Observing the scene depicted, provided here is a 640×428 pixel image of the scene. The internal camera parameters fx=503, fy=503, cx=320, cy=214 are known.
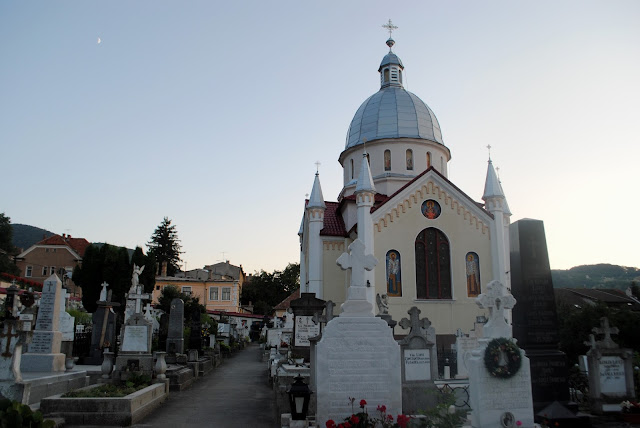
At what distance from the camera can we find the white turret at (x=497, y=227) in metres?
25.4

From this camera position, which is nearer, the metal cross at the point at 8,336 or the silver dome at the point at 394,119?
the metal cross at the point at 8,336

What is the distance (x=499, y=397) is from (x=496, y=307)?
154 centimetres

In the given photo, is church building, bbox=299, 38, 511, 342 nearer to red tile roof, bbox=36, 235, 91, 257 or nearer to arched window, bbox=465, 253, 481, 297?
arched window, bbox=465, 253, 481, 297

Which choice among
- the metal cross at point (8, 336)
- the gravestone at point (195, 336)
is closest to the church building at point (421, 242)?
the gravestone at point (195, 336)

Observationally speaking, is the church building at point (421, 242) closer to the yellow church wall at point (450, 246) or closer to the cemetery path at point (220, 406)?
the yellow church wall at point (450, 246)

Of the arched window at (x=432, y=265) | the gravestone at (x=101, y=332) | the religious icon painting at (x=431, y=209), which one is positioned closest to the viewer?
the gravestone at (x=101, y=332)

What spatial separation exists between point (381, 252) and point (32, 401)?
1728 centimetres

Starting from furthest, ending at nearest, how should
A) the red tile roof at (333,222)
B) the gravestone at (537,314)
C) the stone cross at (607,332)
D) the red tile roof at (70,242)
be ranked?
1. the red tile roof at (70,242)
2. the red tile roof at (333,222)
3. the stone cross at (607,332)
4. the gravestone at (537,314)

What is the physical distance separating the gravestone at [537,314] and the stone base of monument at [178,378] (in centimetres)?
997

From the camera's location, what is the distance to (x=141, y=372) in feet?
45.5

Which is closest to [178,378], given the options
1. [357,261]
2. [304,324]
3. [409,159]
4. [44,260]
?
[304,324]

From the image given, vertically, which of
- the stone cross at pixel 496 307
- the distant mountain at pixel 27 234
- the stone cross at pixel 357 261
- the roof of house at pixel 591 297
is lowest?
the stone cross at pixel 496 307

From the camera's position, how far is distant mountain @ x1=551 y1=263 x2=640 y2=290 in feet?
243

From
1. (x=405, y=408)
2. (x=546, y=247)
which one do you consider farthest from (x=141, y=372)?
(x=546, y=247)
